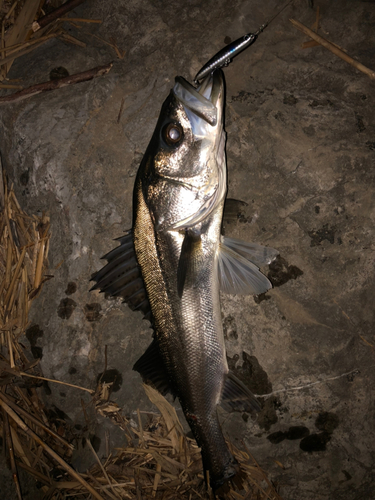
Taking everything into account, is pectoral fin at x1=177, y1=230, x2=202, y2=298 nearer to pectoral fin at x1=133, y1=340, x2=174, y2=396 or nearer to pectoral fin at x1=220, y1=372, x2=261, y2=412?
pectoral fin at x1=133, y1=340, x2=174, y2=396

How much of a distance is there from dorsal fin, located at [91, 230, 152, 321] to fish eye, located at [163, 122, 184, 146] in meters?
0.80

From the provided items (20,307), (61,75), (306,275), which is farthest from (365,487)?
(61,75)

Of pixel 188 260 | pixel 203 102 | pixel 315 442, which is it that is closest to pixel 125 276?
pixel 188 260

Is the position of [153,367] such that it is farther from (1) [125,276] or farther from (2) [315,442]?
(2) [315,442]

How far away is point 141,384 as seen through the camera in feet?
10.8

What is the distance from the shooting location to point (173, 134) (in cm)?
247

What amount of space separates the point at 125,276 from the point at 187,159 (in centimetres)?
108

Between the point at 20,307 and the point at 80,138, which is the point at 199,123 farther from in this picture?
the point at 20,307

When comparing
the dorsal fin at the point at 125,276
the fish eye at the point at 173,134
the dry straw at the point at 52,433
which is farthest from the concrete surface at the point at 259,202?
the fish eye at the point at 173,134

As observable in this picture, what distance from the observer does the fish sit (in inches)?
96.8

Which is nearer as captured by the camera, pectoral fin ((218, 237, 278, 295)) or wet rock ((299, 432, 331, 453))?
pectoral fin ((218, 237, 278, 295))

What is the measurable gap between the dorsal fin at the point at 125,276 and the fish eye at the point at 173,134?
31.6 inches

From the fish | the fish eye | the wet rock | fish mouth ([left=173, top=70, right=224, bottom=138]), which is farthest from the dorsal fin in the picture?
the wet rock

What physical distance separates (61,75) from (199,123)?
6.34 feet
